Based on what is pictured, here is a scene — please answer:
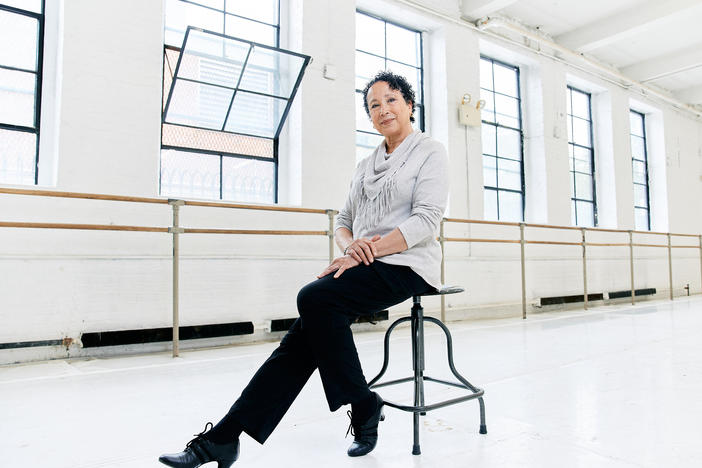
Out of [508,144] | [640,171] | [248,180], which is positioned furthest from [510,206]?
[640,171]

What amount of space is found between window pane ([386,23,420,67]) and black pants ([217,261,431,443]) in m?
4.23

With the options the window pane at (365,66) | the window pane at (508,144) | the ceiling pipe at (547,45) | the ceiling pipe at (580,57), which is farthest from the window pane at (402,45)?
the window pane at (508,144)

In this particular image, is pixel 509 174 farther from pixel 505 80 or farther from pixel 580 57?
pixel 580 57

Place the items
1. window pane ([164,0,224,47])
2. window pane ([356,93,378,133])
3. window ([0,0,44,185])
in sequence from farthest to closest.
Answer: window pane ([356,93,378,133])
window pane ([164,0,224,47])
window ([0,0,44,185])

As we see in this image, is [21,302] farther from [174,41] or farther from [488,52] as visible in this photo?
A: [488,52]

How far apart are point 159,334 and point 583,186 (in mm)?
6170

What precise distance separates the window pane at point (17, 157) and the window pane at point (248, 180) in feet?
4.11

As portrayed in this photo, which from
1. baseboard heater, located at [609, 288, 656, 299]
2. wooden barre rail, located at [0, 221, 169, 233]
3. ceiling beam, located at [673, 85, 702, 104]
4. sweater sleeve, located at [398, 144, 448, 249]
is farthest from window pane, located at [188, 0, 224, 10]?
ceiling beam, located at [673, 85, 702, 104]

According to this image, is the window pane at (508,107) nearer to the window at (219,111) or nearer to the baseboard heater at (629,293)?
the baseboard heater at (629,293)

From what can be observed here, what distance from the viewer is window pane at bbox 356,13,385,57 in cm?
481

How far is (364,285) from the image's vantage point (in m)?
1.27

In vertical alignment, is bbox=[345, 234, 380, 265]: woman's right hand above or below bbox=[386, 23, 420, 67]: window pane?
below

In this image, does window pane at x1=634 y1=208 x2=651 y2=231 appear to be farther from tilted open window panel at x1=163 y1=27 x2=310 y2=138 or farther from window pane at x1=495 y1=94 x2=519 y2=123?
tilted open window panel at x1=163 y1=27 x2=310 y2=138

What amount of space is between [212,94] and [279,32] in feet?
3.27
